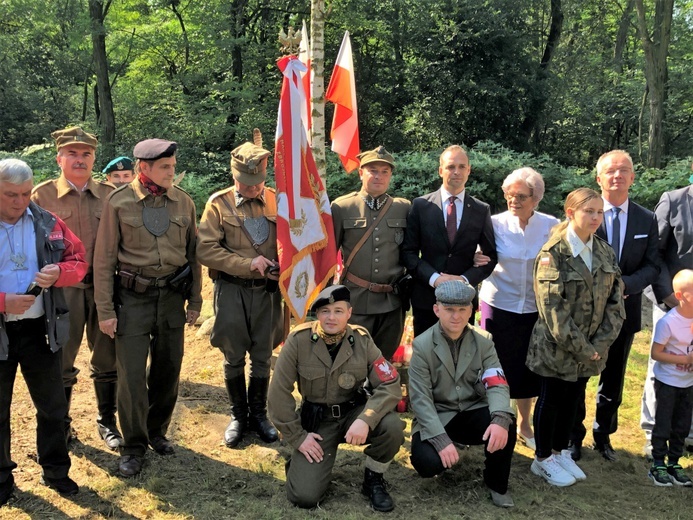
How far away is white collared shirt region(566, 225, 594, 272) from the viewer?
366 centimetres

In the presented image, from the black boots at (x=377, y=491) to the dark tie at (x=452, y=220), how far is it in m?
1.73

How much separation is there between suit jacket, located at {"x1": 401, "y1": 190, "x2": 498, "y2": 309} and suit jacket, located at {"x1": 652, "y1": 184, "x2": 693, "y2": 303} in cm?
125

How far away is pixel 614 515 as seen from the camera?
3461 mm

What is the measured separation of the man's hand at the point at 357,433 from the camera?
335 centimetres

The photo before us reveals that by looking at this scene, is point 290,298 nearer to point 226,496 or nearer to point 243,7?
point 226,496

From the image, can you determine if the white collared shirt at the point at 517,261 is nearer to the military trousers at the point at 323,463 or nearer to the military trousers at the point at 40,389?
the military trousers at the point at 323,463

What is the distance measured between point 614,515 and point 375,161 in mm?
2762

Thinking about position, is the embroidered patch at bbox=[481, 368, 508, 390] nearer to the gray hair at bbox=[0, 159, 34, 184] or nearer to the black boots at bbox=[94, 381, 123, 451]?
the black boots at bbox=[94, 381, 123, 451]

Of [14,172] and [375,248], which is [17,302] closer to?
[14,172]

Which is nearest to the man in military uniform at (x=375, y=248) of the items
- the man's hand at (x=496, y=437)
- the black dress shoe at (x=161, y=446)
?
the man's hand at (x=496, y=437)

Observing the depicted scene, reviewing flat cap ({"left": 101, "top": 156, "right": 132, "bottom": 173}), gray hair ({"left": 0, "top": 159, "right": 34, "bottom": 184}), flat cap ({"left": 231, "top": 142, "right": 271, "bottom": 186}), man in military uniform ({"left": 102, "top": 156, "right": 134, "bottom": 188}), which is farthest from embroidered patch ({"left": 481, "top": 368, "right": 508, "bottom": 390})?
flat cap ({"left": 101, "top": 156, "right": 132, "bottom": 173})

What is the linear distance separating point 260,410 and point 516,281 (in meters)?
2.17

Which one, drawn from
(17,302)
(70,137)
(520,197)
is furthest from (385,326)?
(70,137)

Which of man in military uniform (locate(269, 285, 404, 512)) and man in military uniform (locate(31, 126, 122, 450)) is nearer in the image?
man in military uniform (locate(269, 285, 404, 512))
